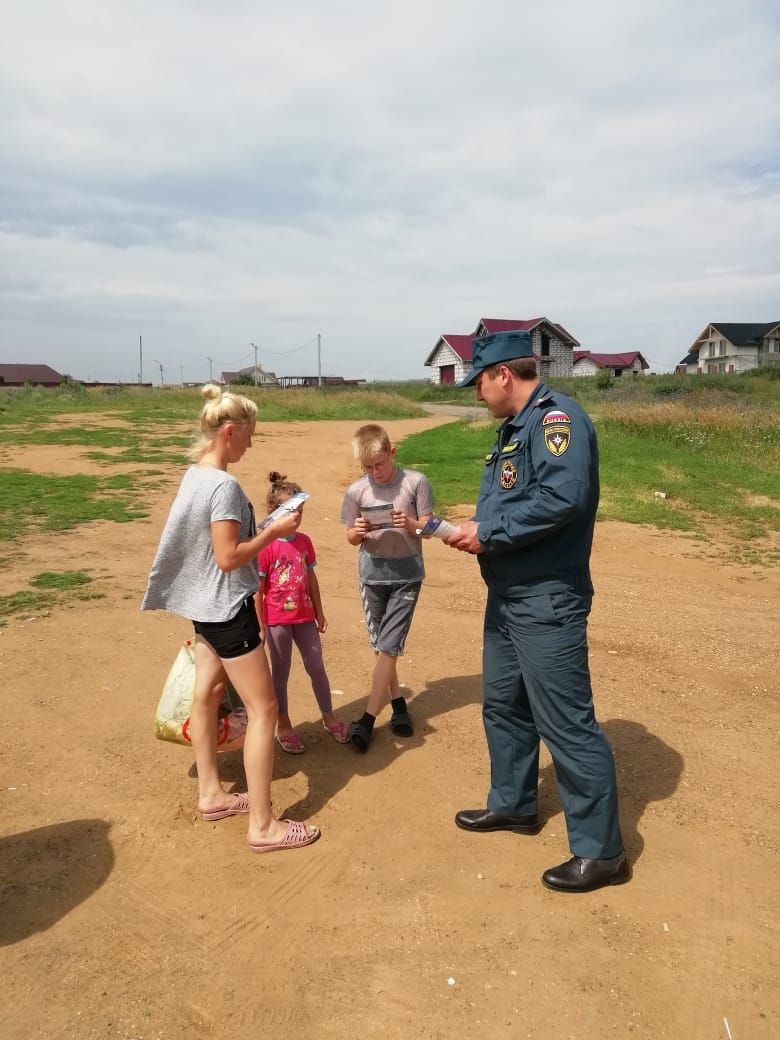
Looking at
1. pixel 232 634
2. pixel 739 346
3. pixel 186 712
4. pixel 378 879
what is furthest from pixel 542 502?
pixel 739 346

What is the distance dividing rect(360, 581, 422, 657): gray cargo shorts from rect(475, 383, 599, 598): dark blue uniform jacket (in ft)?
3.76

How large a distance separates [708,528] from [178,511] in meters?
9.13

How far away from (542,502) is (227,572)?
1.27m

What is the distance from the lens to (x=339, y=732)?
4.36 meters

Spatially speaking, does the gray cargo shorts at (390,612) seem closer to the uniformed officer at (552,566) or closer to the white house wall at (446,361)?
the uniformed officer at (552,566)

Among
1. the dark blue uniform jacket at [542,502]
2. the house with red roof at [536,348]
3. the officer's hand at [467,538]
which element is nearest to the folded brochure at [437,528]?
the officer's hand at [467,538]

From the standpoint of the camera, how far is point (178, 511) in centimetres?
311

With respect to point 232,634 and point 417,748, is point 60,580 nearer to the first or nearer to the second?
point 417,748

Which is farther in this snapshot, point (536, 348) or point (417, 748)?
point (536, 348)

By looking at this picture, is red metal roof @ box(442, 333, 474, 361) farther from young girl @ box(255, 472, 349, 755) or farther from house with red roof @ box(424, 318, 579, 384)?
young girl @ box(255, 472, 349, 755)

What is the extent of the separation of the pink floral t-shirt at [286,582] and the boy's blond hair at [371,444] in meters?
0.55

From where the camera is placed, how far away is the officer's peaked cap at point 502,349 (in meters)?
3.13

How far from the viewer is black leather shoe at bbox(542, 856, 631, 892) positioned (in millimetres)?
3008

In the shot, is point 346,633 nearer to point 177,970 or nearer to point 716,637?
point 716,637
